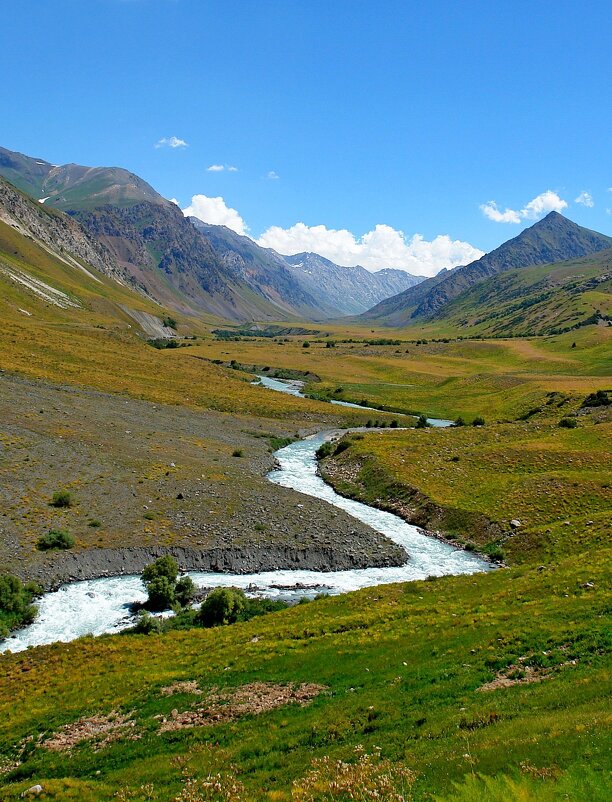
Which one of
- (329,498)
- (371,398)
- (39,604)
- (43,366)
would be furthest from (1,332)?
(39,604)

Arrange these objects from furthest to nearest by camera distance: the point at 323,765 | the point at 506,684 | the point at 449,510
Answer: the point at 449,510 → the point at 506,684 → the point at 323,765

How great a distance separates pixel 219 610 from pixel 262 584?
7727 mm

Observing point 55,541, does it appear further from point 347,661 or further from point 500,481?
point 500,481

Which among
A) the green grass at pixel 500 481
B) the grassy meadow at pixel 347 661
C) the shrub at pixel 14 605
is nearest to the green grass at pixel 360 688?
the grassy meadow at pixel 347 661

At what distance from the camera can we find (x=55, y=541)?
139 ft

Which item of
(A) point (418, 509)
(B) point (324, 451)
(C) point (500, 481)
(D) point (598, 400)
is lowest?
(B) point (324, 451)

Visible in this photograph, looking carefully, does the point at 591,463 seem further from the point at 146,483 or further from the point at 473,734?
the point at 473,734

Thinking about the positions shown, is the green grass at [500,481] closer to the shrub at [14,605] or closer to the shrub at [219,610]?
the shrub at [219,610]

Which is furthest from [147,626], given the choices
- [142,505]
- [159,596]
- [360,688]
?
[142,505]

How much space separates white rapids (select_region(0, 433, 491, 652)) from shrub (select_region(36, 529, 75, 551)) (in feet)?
13.4

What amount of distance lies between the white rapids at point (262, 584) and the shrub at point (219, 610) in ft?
15.6

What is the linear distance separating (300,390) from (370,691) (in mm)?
129550

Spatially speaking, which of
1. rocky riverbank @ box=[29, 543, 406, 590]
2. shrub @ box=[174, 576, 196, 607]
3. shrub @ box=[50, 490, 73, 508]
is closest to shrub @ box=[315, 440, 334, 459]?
rocky riverbank @ box=[29, 543, 406, 590]

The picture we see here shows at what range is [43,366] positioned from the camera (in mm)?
111562
